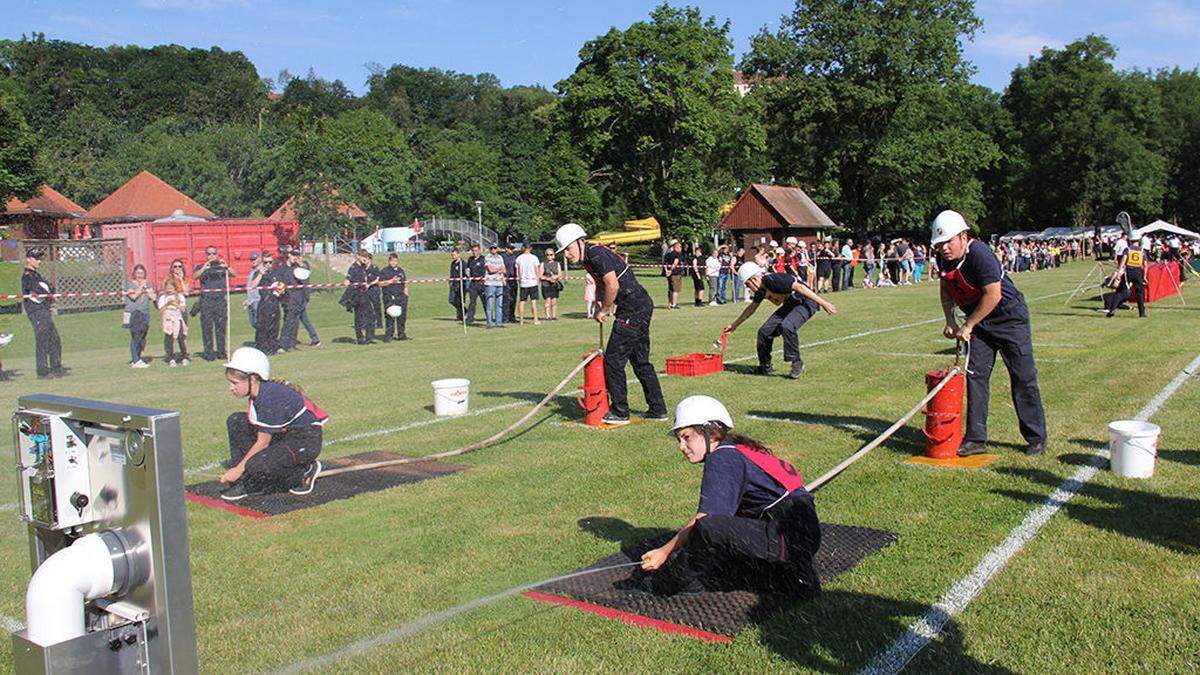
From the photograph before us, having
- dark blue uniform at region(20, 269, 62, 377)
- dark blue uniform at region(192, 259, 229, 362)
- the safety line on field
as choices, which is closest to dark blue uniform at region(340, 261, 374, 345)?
dark blue uniform at region(192, 259, 229, 362)

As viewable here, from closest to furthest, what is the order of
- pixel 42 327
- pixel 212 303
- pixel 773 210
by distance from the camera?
pixel 42 327 < pixel 212 303 < pixel 773 210

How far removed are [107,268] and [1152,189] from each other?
75641mm

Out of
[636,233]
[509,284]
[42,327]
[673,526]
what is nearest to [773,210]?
[509,284]

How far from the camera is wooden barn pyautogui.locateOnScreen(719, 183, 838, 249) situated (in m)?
45.6

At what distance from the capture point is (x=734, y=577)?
5.18 meters

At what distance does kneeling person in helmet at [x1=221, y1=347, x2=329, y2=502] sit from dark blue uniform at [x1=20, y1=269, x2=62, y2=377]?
10.4m

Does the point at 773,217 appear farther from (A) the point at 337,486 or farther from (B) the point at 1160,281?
(A) the point at 337,486

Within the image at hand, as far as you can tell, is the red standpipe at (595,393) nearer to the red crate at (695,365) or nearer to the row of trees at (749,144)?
the red crate at (695,365)

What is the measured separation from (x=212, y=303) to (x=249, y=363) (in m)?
11.9

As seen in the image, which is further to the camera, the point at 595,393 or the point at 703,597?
the point at 595,393

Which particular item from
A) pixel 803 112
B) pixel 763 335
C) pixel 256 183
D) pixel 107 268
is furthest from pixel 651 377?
pixel 256 183

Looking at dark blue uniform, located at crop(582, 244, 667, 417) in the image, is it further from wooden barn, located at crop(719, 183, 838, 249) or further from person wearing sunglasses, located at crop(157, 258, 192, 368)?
wooden barn, located at crop(719, 183, 838, 249)

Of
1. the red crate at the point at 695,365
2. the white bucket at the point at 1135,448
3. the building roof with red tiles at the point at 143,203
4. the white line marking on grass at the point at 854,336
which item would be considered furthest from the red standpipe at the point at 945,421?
the building roof with red tiles at the point at 143,203

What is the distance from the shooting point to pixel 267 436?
7352mm
